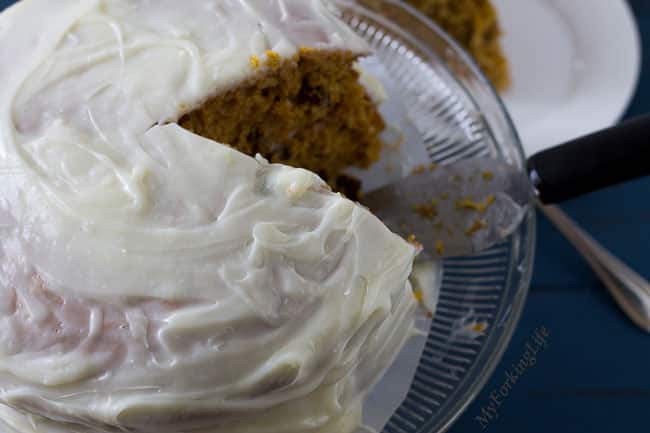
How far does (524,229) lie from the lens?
224 cm

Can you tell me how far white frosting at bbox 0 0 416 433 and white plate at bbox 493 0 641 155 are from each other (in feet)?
4.49

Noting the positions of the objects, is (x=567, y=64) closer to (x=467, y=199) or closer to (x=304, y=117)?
(x=467, y=199)

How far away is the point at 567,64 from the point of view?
309 cm

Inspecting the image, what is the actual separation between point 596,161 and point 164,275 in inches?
48.1

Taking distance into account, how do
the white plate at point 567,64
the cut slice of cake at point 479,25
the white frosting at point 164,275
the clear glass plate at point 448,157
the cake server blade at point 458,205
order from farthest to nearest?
the cut slice of cake at point 479,25, the white plate at point 567,64, the cake server blade at point 458,205, the clear glass plate at point 448,157, the white frosting at point 164,275

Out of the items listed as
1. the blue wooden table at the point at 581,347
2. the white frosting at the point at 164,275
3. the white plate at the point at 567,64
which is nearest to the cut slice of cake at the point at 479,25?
the white plate at the point at 567,64

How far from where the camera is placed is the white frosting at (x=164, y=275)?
156cm

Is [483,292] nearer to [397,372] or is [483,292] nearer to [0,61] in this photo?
[397,372]

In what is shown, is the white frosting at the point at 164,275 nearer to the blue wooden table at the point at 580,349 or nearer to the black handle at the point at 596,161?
the black handle at the point at 596,161

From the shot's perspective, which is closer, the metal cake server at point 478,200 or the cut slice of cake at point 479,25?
the metal cake server at point 478,200

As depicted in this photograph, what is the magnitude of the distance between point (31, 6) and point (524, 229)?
154 centimetres

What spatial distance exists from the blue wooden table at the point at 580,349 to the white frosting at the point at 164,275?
0.73m

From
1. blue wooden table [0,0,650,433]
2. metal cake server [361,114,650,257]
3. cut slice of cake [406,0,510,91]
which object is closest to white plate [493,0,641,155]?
cut slice of cake [406,0,510,91]

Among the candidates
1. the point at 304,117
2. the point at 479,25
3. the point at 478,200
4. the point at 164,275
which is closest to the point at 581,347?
the point at 478,200
